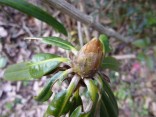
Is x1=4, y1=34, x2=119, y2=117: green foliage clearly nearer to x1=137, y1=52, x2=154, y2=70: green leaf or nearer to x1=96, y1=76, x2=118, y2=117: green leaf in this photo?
x1=96, y1=76, x2=118, y2=117: green leaf

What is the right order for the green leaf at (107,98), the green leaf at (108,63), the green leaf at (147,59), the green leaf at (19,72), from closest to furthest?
the green leaf at (107,98), the green leaf at (19,72), the green leaf at (108,63), the green leaf at (147,59)

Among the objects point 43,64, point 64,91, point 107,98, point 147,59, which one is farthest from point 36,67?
point 147,59

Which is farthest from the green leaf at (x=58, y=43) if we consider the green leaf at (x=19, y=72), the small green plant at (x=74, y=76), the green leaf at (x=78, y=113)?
the green leaf at (x=78, y=113)

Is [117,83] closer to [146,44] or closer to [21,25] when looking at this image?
[146,44]

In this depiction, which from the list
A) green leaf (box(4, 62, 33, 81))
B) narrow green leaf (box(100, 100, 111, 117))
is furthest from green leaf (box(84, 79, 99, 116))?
green leaf (box(4, 62, 33, 81))

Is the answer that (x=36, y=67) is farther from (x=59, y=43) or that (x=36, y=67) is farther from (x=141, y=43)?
(x=141, y=43)

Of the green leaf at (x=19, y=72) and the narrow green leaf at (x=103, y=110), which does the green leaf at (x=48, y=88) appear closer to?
the green leaf at (x=19, y=72)

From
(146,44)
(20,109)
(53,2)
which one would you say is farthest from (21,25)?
(53,2)
